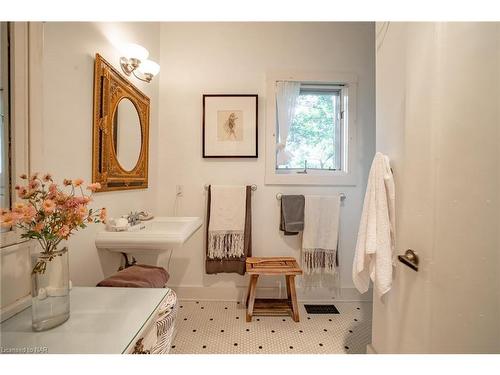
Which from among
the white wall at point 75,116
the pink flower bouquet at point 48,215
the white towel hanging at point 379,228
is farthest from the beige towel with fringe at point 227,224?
the pink flower bouquet at point 48,215

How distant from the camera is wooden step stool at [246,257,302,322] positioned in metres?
1.49

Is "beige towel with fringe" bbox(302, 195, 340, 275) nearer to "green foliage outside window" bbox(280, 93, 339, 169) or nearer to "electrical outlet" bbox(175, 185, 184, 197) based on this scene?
"green foliage outside window" bbox(280, 93, 339, 169)

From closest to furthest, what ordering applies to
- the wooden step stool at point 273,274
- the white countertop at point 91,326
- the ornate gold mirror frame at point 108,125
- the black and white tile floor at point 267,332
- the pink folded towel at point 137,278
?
the white countertop at point 91,326 → the pink folded towel at point 137,278 → the ornate gold mirror frame at point 108,125 → the black and white tile floor at point 267,332 → the wooden step stool at point 273,274

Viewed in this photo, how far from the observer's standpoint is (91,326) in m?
0.57

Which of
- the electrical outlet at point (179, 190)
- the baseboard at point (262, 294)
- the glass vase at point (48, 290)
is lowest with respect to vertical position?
the baseboard at point (262, 294)

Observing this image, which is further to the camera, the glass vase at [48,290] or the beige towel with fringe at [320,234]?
Result: the beige towel with fringe at [320,234]

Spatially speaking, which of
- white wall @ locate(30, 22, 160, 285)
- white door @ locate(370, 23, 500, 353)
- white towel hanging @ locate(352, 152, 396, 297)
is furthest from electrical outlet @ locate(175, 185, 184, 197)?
white door @ locate(370, 23, 500, 353)

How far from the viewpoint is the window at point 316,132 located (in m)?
1.84

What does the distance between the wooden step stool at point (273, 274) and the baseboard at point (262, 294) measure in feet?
0.27

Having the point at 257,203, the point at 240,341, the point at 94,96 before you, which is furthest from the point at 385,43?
the point at 240,341

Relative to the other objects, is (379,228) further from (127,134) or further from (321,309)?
(127,134)

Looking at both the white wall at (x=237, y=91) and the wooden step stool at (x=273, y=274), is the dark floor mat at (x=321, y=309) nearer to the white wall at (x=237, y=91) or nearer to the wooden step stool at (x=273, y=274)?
the wooden step stool at (x=273, y=274)
